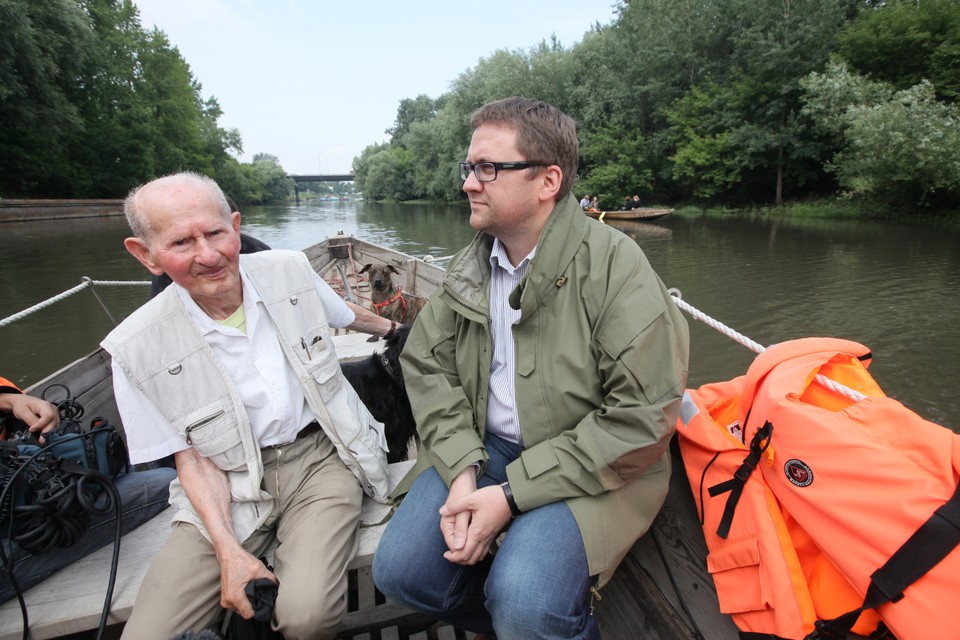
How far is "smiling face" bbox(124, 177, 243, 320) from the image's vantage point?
1484 mm

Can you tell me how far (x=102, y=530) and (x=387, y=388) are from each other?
1160 mm

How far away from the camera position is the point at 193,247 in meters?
1.52

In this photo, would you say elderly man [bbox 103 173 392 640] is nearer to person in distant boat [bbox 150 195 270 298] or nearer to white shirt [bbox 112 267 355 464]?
white shirt [bbox 112 267 355 464]

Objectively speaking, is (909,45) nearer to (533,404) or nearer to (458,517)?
(533,404)

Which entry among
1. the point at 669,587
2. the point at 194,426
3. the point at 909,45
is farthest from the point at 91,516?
the point at 909,45

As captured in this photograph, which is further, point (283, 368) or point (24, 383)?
point (24, 383)

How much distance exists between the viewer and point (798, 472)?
130 centimetres

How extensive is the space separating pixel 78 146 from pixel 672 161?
34115 mm

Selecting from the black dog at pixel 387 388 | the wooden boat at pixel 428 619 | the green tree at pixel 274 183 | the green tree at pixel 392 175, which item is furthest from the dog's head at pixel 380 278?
the green tree at pixel 274 183

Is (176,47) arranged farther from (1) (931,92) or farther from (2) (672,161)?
(1) (931,92)

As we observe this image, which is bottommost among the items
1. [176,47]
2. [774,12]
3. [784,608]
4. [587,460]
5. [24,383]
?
[24,383]

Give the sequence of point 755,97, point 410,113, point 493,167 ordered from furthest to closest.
A: point 410,113
point 755,97
point 493,167

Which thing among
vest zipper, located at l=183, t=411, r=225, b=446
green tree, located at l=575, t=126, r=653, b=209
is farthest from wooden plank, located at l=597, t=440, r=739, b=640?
green tree, located at l=575, t=126, r=653, b=209

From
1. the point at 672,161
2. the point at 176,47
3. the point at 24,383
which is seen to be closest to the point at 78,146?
the point at 176,47
